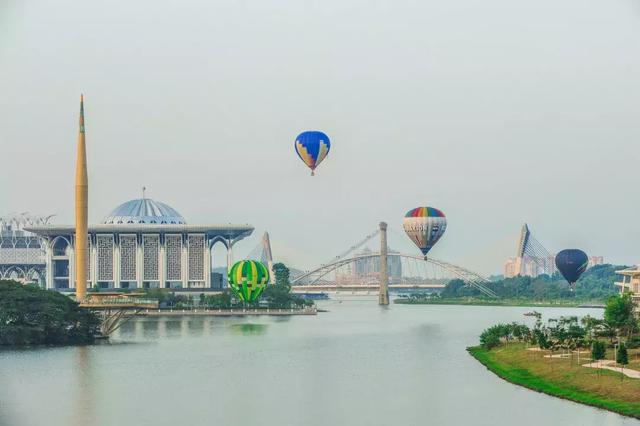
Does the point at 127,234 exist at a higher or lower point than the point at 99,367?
higher

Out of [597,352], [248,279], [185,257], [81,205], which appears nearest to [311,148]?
[81,205]

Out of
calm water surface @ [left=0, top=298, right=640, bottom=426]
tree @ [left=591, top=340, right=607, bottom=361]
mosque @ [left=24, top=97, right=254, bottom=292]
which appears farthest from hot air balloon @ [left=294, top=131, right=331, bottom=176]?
mosque @ [left=24, top=97, right=254, bottom=292]

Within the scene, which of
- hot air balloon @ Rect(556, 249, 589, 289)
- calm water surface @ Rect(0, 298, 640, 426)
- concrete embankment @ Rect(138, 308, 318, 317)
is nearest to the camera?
calm water surface @ Rect(0, 298, 640, 426)

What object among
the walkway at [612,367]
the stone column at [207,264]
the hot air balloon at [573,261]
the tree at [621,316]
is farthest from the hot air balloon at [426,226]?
the walkway at [612,367]

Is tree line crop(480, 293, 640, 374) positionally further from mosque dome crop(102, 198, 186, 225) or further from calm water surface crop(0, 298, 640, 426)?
mosque dome crop(102, 198, 186, 225)

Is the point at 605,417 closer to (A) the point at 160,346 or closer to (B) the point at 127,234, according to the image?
(A) the point at 160,346

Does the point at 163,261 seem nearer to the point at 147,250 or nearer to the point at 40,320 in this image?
the point at 147,250

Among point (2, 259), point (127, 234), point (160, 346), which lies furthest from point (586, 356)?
point (2, 259)

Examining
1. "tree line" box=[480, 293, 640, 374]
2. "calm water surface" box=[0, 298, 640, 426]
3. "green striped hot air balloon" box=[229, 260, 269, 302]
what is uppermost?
"green striped hot air balloon" box=[229, 260, 269, 302]
